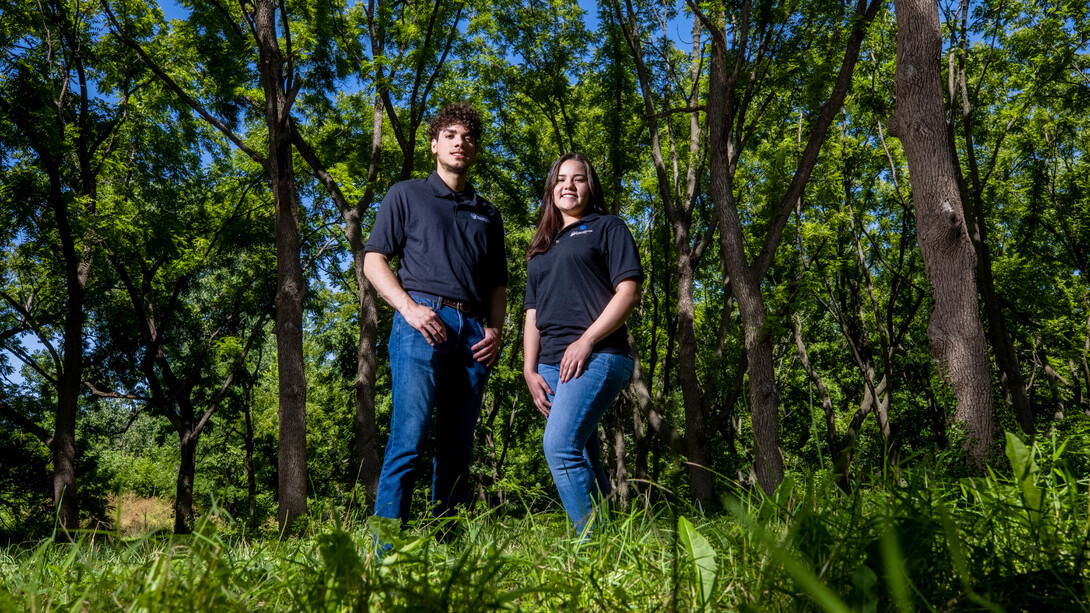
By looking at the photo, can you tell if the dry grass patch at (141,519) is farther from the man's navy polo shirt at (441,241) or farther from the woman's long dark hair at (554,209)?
the woman's long dark hair at (554,209)

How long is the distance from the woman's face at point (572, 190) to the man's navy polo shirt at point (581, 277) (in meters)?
0.10

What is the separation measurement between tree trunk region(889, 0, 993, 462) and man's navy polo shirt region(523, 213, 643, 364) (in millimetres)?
4801

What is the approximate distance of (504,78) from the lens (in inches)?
522

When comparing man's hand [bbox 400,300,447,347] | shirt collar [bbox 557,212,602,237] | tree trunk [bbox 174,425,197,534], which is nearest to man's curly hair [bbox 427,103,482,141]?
shirt collar [bbox 557,212,602,237]

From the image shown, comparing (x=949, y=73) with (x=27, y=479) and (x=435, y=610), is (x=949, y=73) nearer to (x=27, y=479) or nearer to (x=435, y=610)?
(x=435, y=610)

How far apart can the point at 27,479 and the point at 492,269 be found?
17.9 meters

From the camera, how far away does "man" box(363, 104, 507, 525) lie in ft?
10.4

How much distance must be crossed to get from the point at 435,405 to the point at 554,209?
1.28m

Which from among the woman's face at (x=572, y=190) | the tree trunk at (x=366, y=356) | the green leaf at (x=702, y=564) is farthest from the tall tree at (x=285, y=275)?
the green leaf at (x=702, y=564)

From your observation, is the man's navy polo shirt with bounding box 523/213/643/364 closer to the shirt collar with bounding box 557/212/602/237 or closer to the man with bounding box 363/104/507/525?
the shirt collar with bounding box 557/212/602/237

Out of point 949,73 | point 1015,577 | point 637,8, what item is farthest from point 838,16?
point 1015,577

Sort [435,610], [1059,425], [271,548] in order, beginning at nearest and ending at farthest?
[435,610]
[271,548]
[1059,425]

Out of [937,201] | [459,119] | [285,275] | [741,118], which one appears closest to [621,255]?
[459,119]

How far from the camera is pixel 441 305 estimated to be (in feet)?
11.1
